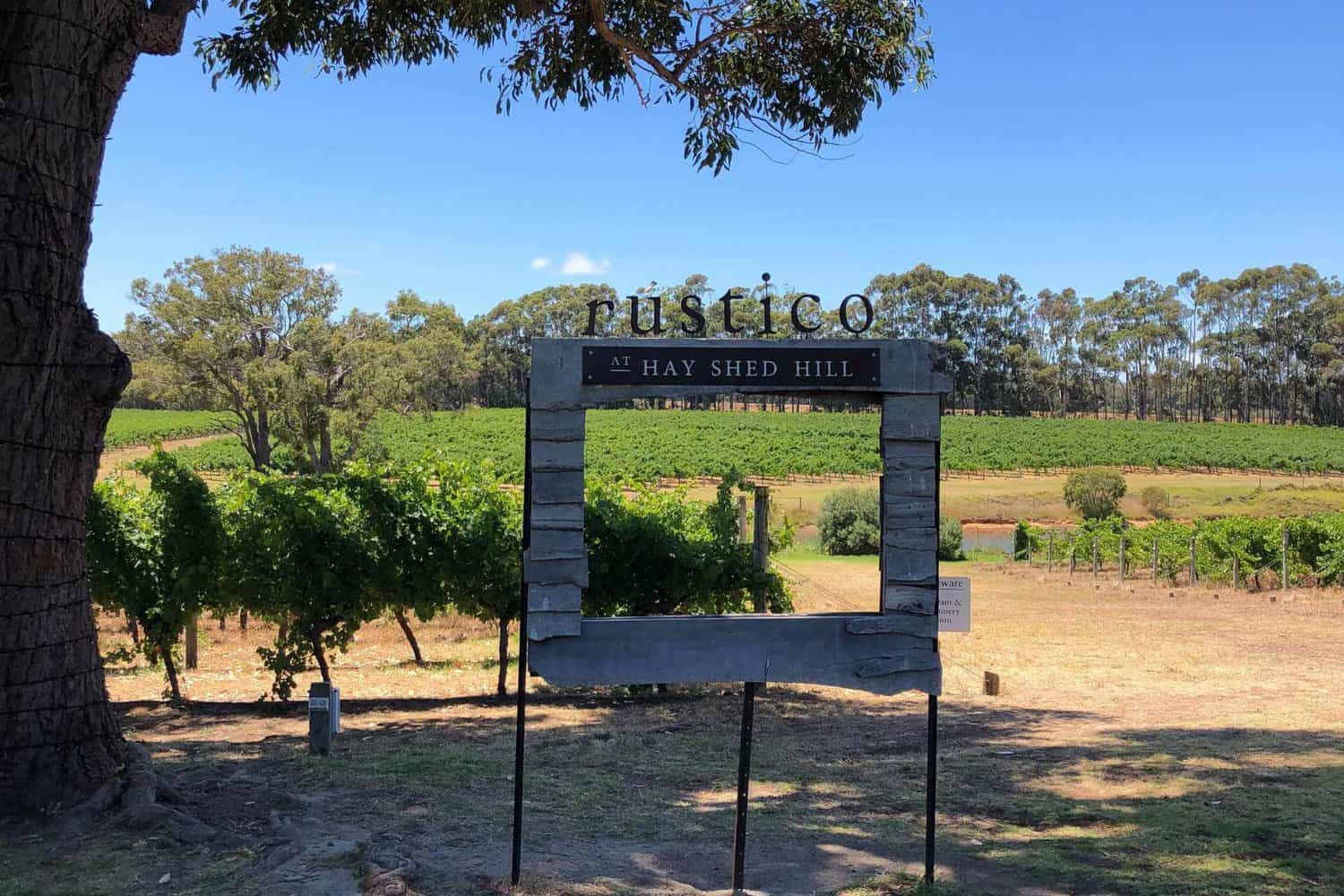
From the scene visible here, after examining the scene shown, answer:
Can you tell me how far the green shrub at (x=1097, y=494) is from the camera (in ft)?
146

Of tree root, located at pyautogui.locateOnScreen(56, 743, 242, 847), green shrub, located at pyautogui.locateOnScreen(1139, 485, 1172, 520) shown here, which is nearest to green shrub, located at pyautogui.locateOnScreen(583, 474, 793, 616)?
tree root, located at pyautogui.locateOnScreen(56, 743, 242, 847)

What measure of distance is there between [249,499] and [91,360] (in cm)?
474

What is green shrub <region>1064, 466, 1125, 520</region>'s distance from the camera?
44469mm

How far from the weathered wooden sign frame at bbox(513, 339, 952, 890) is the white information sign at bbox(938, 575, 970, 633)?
17.3 ft

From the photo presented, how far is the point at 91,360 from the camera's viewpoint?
6438 mm

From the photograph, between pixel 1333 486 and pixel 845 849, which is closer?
pixel 845 849

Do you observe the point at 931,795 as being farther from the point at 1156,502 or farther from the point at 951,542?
the point at 1156,502

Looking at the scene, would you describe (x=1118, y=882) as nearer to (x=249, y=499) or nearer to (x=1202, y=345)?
(x=249, y=499)

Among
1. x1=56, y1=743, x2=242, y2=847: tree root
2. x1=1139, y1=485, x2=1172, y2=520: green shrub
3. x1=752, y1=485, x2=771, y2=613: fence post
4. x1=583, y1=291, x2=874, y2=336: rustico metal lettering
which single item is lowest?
x1=56, y1=743, x2=242, y2=847: tree root

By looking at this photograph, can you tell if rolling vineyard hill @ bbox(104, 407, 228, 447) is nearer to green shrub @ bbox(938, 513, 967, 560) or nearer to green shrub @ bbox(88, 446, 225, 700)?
green shrub @ bbox(938, 513, 967, 560)

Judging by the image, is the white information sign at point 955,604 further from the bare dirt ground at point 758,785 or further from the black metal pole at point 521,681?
the black metal pole at point 521,681

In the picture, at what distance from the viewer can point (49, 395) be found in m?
6.31

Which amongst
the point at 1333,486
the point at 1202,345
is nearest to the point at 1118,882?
the point at 1333,486

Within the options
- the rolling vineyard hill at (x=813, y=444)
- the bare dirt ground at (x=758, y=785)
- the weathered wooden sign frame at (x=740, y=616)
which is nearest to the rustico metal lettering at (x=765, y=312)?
the weathered wooden sign frame at (x=740, y=616)
